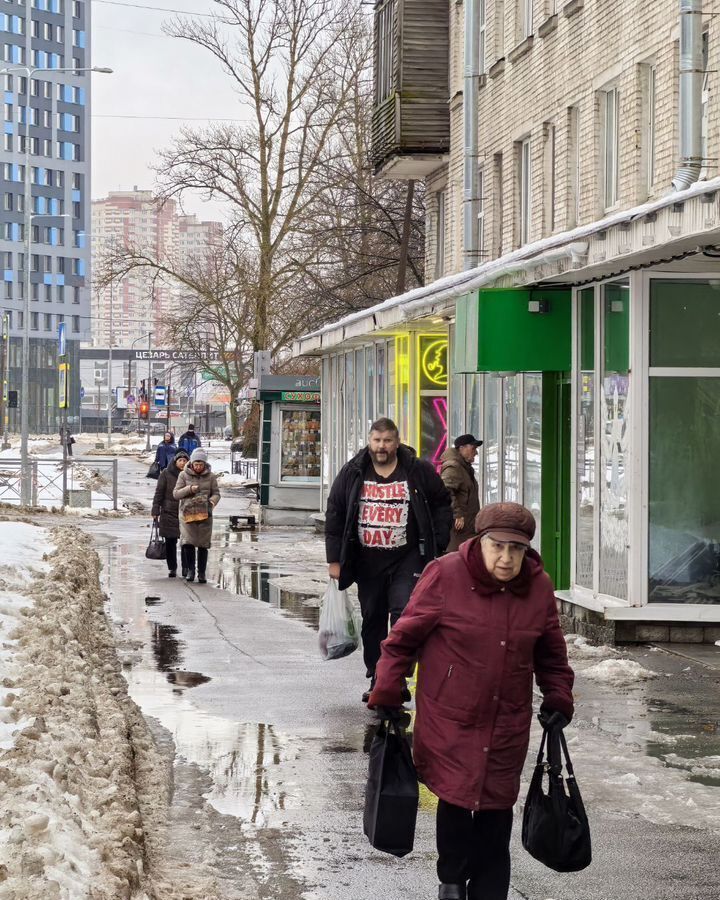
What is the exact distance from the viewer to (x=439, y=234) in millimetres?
28938

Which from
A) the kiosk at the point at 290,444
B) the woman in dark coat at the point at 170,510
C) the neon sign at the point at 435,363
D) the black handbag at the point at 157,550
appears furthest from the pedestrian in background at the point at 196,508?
the kiosk at the point at 290,444

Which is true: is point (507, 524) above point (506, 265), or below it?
below

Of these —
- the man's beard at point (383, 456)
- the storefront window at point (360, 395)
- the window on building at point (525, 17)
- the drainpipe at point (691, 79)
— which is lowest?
the man's beard at point (383, 456)

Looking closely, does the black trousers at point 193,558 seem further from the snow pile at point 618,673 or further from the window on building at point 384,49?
the window on building at point 384,49

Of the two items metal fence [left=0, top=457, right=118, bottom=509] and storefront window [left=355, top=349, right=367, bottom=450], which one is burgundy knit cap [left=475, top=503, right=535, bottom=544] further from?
metal fence [left=0, top=457, right=118, bottom=509]

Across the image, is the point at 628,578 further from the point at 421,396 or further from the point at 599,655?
the point at 421,396

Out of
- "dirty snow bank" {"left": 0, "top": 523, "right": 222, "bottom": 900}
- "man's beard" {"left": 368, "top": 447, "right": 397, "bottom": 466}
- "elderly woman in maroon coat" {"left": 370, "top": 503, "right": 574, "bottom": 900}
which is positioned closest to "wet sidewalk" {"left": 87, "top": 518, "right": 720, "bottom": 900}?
"dirty snow bank" {"left": 0, "top": 523, "right": 222, "bottom": 900}

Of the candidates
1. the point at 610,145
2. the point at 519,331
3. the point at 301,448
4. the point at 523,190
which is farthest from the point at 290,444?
the point at 519,331

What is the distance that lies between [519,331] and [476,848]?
375 inches

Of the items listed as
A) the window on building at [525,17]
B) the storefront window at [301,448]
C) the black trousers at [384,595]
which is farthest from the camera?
the storefront window at [301,448]

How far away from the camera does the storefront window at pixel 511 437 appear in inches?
655

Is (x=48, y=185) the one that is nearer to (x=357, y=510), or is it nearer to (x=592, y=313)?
(x=592, y=313)

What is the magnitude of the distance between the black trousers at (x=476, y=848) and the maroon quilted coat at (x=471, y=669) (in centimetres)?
9

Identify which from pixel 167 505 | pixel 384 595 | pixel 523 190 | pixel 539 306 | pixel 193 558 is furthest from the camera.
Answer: pixel 523 190
